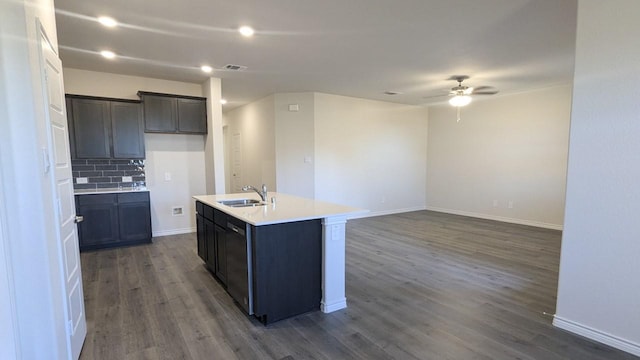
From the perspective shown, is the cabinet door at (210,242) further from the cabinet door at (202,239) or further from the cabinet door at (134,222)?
the cabinet door at (134,222)

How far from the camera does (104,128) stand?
14.9 feet

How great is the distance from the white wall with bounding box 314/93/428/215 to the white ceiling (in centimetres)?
129

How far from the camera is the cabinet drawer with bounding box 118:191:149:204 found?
4527 mm

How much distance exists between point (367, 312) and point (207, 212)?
196cm

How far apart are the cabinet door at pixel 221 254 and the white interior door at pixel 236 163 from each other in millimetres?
4656

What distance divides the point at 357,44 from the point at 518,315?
3.11 meters

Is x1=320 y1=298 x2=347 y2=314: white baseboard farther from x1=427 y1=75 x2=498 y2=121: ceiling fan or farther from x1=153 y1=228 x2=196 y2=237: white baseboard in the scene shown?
x1=427 y1=75 x2=498 y2=121: ceiling fan

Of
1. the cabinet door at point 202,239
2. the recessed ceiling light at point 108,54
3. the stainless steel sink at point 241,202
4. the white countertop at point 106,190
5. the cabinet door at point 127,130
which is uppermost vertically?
the recessed ceiling light at point 108,54

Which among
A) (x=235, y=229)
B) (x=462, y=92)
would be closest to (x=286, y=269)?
(x=235, y=229)

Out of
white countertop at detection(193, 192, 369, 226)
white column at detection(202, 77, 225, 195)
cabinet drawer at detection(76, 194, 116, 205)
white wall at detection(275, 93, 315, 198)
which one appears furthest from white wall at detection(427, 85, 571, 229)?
cabinet drawer at detection(76, 194, 116, 205)

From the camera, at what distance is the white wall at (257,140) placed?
6.29m

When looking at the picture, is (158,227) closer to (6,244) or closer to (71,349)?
(71,349)

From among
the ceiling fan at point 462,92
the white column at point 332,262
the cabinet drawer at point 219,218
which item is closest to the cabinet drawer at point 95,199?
the cabinet drawer at point 219,218

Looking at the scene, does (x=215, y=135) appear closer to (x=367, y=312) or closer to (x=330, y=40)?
(x=330, y=40)
